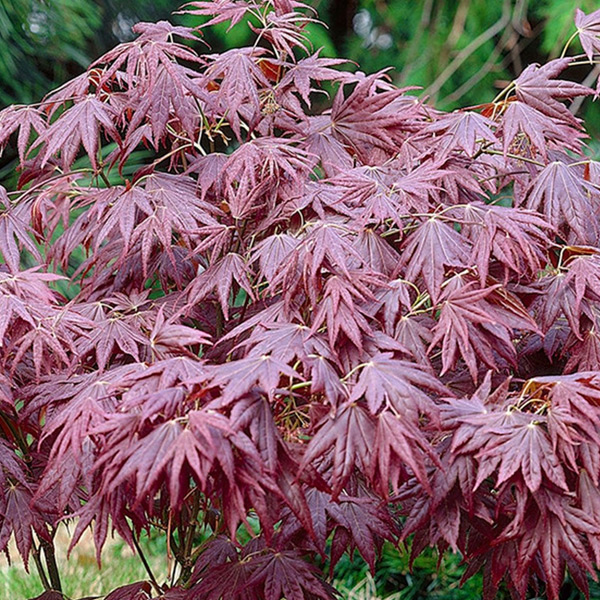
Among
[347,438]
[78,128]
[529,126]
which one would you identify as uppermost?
[78,128]

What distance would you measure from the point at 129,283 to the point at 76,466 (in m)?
0.47

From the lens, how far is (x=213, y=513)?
2.03 m

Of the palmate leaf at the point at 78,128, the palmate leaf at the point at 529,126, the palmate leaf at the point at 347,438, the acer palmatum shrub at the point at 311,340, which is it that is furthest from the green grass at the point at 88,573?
the palmate leaf at the point at 529,126

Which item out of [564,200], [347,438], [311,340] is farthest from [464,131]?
[347,438]

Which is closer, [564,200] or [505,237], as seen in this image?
[505,237]

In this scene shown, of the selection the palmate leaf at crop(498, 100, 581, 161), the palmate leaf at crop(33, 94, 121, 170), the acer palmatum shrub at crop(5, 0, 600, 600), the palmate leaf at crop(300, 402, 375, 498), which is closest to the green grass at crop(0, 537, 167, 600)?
the acer palmatum shrub at crop(5, 0, 600, 600)

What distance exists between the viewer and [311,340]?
1282mm

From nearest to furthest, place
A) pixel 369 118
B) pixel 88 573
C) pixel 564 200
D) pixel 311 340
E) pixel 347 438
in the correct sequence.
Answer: pixel 347 438
pixel 311 340
pixel 564 200
pixel 369 118
pixel 88 573

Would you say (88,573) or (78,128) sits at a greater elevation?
(78,128)

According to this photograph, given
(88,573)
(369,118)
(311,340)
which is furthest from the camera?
(88,573)

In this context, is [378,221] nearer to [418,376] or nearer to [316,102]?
[418,376]

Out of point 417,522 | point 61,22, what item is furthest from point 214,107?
point 61,22

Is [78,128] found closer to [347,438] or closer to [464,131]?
[464,131]

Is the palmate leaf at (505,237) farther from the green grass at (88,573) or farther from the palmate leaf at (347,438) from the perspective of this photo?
the green grass at (88,573)
